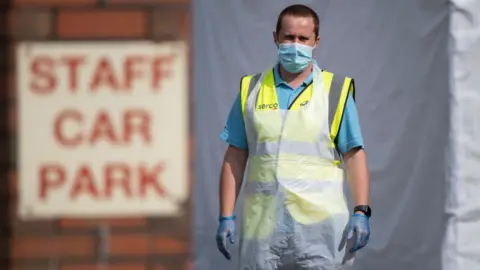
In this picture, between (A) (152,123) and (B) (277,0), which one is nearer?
(A) (152,123)

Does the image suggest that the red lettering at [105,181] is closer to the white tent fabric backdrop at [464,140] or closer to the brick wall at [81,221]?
the brick wall at [81,221]

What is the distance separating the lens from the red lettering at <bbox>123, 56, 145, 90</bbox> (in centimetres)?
373

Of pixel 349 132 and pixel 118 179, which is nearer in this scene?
pixel 349 132

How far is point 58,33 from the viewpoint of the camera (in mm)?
3740

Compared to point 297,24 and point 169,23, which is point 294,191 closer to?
point 297,24

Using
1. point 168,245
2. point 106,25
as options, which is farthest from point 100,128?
point 168,245

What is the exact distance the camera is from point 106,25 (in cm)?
374

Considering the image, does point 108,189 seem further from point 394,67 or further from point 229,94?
point 394,67

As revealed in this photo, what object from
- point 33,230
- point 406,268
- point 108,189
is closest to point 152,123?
point 108,189

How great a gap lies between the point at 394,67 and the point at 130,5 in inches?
48.6

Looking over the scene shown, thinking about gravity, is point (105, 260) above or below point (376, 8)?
below

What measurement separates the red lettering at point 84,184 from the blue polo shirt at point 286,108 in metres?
0.47

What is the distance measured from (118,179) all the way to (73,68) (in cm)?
39

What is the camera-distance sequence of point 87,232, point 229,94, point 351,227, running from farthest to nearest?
point 229,94, point 87,232, point 351,227
